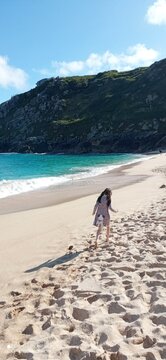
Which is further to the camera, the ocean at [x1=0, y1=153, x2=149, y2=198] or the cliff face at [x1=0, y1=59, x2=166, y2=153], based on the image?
the cliff face at [x1=0, y1=59, x2=166, y2=153]

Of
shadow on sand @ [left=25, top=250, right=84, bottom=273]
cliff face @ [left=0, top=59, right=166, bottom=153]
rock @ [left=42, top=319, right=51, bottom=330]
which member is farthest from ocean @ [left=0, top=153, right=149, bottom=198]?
cliff face @ [left=0, top=59, right=166, bottom=153]

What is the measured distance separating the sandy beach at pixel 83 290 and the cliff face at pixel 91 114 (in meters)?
101

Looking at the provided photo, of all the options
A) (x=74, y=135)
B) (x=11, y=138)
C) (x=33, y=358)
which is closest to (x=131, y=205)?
(x=33, y=358)

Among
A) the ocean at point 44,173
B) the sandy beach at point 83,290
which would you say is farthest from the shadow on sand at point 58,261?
the ocean at point 44,173

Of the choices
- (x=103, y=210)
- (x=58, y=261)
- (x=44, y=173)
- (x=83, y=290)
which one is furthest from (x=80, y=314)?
(x=44, y=173)

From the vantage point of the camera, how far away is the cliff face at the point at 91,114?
124 metres

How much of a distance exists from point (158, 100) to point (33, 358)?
459 ft

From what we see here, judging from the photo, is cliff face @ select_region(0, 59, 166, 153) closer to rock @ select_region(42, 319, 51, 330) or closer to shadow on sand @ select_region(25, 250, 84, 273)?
shadow on sand @ select_region(25, 250, 84, 273)

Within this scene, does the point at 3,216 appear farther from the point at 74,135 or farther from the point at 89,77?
the point at 89,77

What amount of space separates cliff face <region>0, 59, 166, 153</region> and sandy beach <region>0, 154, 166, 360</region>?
101m

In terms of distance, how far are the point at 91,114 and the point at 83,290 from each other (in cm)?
14496

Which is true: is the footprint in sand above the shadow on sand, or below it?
above

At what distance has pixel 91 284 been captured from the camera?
8.42 m

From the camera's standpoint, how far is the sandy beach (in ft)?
19.3
